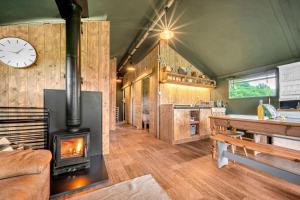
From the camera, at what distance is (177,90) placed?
183 inches

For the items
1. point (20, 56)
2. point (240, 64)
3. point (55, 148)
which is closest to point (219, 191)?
point (55, 148)

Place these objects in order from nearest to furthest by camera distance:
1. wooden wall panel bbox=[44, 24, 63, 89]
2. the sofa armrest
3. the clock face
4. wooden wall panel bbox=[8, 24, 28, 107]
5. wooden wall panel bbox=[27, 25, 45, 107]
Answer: the sofa armrest → the clock face → wooden wall panel bbox=[8, 24, 28, 107] → wooden wall panel bbox=[27, 25, 45, 107] → wooden wall panel bbox=[44, 24, 63, 89]

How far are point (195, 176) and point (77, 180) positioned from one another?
172 cm

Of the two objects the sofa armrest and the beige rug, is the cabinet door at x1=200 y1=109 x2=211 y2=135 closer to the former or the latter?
the beige rug

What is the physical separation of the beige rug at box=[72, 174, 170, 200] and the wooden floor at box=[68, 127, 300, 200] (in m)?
0.12

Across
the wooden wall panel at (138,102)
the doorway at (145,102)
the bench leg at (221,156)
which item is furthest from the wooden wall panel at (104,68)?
the wooden wall panel at (138,102)

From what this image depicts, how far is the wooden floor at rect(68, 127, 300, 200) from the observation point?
5.25ft

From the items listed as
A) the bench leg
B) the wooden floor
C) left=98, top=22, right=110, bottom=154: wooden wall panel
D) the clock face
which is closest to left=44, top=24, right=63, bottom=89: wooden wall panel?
the clock face

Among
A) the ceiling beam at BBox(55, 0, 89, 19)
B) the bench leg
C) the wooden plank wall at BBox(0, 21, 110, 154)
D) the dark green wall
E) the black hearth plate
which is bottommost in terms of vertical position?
the black hearth plate

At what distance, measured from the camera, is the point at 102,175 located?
1.94 m

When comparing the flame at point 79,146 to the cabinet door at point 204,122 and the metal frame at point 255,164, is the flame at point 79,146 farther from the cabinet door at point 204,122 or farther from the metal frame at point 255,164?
the cabinet door at point 204,122

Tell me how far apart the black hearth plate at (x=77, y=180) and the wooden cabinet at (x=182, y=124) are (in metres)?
2.07

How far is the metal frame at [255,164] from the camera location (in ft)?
4.84

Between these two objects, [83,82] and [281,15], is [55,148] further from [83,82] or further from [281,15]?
[281,15]
